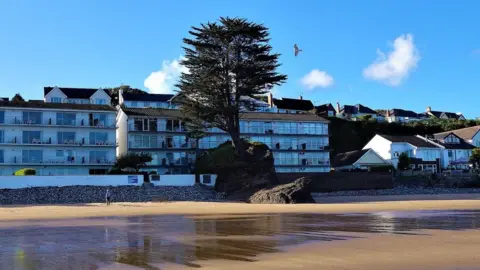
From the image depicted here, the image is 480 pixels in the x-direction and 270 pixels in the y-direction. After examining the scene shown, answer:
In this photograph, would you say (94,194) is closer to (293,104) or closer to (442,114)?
(293,104)

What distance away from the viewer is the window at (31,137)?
67.6 metres

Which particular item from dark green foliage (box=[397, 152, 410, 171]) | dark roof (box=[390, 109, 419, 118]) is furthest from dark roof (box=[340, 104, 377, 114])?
→ dark green foliage (box=[397, 152, 410, 171])

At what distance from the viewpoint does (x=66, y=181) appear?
51469 mm

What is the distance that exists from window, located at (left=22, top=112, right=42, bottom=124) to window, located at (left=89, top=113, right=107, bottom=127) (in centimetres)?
683

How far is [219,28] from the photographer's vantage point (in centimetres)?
5962

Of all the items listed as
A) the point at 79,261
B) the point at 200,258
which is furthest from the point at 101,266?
the point at 200,258

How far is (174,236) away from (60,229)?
671 centimetres

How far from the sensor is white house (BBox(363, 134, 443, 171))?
299ft

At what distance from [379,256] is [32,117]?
64.5 meters

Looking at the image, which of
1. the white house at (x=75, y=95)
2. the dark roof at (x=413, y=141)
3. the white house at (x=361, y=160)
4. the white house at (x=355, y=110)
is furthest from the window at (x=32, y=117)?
the white house at (x=355, y=110)

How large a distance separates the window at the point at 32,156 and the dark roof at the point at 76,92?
3301cm

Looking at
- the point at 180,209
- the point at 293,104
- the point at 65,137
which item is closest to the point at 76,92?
the point at 65,137

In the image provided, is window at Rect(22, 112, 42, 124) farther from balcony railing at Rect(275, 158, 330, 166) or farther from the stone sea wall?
balcony railing at Rect(275, 158, 330, 166)

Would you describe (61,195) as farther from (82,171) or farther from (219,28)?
(219,28)
